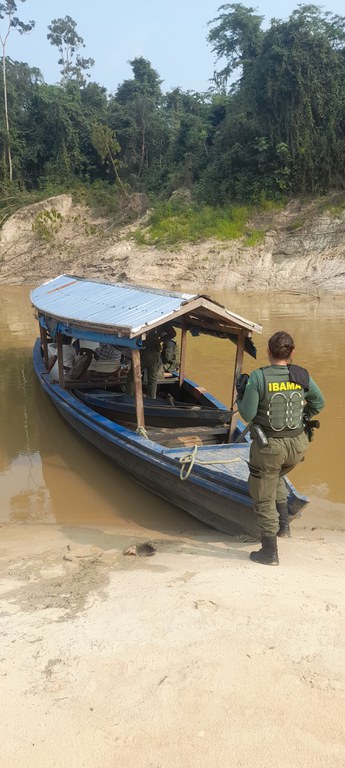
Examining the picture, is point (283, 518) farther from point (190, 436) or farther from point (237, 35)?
point (237, 35)

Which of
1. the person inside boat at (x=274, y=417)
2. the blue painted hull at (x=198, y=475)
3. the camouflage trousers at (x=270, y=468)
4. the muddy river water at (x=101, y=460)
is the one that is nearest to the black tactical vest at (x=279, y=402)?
the person inside boat at (x=274, y=417)

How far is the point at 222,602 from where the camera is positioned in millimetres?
3510

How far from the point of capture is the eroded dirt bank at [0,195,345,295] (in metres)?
21.0

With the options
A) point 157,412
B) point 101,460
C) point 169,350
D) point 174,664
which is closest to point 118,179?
point 169,350

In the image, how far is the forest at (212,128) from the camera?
72.5 feet

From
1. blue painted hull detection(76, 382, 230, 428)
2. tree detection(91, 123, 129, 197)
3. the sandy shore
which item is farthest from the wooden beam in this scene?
Answer: tree detection(91, 123, 129, 197)

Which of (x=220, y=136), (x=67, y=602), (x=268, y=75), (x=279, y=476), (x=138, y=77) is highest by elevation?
(x=138, y=77)

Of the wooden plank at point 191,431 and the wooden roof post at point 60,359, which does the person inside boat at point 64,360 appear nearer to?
the wooden roof post at point 60,359

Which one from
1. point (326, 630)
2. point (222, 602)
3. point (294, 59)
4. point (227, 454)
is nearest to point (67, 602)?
point (222, 602)

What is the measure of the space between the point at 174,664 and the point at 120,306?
451 cm

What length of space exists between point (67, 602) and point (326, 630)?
171 centimetres

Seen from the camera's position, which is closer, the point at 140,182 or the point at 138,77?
the point at 140,182

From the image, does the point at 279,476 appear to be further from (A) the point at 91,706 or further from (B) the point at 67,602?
(A) the point at 91,706

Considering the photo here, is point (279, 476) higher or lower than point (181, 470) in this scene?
higher
